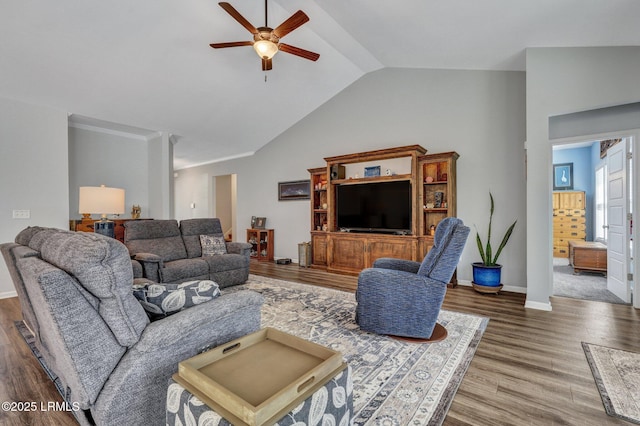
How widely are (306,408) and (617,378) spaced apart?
2.36m

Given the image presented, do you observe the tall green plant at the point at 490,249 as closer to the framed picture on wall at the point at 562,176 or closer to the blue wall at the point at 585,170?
the blue wall at the point at 585,170

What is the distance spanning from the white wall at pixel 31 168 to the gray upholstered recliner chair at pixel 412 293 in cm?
487

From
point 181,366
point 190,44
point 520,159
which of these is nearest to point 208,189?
point 190,44

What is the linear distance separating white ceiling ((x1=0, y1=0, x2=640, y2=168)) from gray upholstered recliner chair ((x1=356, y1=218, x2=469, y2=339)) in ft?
7.53

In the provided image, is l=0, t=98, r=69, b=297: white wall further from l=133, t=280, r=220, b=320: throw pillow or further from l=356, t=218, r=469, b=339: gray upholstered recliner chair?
l=356, t=218, r=469, b=339: gray upholstered recliner chair

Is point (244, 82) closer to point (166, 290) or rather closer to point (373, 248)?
point (373, 248)

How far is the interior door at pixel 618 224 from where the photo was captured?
11.8 feet

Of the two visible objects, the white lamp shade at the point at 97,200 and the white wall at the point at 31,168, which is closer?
the white lamp shade at the point at 97,200

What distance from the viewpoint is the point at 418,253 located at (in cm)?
457

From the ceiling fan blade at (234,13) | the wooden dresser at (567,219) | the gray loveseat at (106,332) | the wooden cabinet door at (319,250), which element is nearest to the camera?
the gray loveseat at (106,332)

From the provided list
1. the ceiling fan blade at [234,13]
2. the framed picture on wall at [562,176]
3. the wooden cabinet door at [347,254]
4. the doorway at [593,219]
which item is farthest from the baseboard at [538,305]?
the framed picture on wall at [562,176]

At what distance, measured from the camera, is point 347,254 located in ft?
17.3

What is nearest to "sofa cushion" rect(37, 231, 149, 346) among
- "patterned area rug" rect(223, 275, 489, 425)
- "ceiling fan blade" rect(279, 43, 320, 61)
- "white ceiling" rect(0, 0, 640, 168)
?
"patterned area rug" rect(223, 275, 489, 425)

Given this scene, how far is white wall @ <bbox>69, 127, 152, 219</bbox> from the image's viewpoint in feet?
17.5
